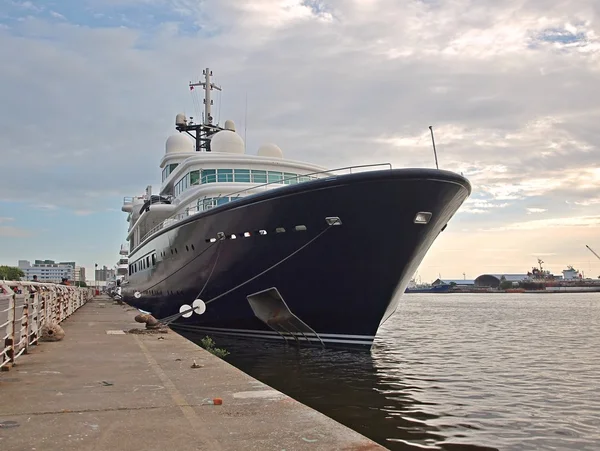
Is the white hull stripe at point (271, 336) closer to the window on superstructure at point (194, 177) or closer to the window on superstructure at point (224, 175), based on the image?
the window on superstructure at point (224, 175)

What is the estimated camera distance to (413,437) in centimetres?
643

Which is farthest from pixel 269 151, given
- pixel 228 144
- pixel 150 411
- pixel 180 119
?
pixel 150 411

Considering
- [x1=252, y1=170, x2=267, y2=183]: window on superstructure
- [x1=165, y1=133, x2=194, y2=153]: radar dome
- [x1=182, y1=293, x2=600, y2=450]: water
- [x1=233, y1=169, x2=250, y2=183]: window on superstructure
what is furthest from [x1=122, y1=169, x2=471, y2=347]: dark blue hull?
[x1=165, y1=133, x2=194, y2=153]: radar dome

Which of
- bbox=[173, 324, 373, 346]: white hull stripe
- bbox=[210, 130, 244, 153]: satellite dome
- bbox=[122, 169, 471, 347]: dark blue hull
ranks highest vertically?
bbox=[210, 130, 244, 153]: satellite dome

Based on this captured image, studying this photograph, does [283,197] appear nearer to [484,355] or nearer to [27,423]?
[484,355]

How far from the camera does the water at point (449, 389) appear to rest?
260 inches

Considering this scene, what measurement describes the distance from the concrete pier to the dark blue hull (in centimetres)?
437

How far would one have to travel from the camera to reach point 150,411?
510cm

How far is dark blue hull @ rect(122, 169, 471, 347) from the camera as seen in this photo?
11.4 m

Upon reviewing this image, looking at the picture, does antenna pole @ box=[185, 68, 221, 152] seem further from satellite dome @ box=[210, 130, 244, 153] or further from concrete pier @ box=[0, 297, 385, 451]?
concrete pier @ box=[0, 297, 385, 451]

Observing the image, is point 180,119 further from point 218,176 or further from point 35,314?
point 35,314

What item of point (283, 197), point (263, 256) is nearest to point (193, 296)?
point (263, 256)

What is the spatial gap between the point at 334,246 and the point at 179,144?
62.6ft

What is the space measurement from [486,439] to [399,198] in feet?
19.2
